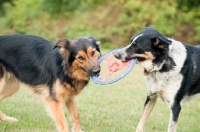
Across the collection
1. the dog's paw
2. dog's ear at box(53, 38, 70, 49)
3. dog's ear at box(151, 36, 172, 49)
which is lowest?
the dog's paw

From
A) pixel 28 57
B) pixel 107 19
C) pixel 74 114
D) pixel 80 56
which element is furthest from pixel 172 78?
pixel 107 19

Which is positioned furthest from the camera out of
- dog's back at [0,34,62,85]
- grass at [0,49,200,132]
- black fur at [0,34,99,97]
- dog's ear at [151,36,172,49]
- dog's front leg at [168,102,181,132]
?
grass at [0,49,200,132]

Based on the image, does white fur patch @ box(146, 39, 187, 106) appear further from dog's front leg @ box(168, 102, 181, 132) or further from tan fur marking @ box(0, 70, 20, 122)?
tan fur marking @ box(0, 70, 20, 122)

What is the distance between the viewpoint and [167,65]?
20.7 ft

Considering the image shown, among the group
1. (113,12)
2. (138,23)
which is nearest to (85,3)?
(113,12)

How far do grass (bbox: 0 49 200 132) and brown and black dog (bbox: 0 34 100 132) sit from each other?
1.58 feet

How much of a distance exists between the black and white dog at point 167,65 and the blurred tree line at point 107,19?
17413 mm

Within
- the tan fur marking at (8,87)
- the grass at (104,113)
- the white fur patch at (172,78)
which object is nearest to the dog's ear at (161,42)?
the white fur patch at (172,78)

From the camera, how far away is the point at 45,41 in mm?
7137

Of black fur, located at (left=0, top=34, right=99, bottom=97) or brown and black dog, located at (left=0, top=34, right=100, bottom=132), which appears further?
black fur, located at (left=0, top=34, right=99, bottom=97)

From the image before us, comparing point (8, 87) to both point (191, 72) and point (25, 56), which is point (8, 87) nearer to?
point (25, 56)

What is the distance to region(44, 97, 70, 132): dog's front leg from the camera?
21.3 ft

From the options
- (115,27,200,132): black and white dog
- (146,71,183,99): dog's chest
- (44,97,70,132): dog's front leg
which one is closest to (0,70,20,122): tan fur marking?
(44,97,70,132): dog's front leg

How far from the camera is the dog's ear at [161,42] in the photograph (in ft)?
19.8
